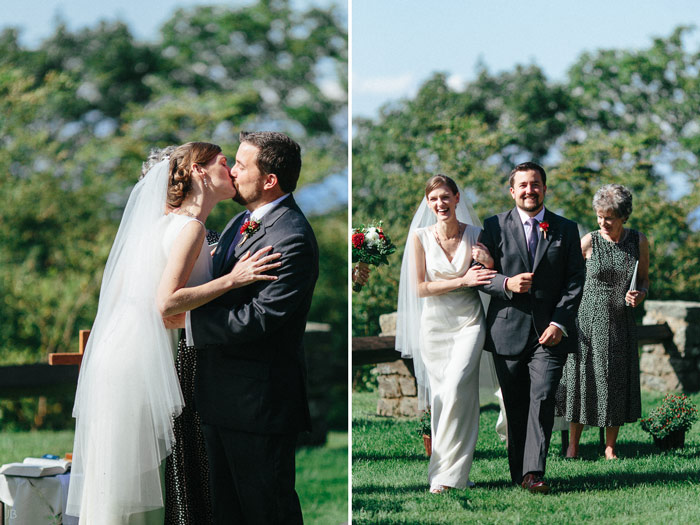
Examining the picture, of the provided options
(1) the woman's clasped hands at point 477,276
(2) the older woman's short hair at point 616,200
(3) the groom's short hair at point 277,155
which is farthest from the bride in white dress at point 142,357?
(2) the older woman's short hair at point 616,200

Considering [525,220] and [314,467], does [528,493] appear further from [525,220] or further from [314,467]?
[314,467]

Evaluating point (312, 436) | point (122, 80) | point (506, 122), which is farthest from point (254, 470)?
point (122, 80)

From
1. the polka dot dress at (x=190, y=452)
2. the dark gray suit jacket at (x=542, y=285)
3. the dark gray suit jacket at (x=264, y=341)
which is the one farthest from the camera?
the dark gray suit jacket at (x=542, y=285)

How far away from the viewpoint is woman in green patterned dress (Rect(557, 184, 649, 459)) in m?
5.97

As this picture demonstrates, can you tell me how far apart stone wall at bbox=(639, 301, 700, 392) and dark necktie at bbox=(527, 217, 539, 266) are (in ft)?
11.3

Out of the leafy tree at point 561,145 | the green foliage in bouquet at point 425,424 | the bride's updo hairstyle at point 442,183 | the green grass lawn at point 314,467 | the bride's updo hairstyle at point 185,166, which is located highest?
the leafy tree at point 561,145

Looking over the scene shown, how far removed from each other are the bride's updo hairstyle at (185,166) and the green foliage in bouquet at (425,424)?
8.16 feet

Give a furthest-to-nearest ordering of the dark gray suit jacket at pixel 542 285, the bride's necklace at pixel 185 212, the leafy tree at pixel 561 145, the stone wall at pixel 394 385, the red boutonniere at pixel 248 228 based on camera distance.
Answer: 1. the leafy tree at pixel 561 145
2. the stone wall at pixel 394 385
3. the dark gray suit jacket at pixel 542 285
4. the bride's necklace at pixel 185 212
5. the red boutonniere at pixel 248 228

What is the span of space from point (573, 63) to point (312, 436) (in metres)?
6.84

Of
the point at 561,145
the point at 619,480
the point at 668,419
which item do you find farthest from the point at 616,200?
the point at 561,145

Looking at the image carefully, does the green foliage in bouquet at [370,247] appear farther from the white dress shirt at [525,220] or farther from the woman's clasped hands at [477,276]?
the white dress shirt at [525,220]

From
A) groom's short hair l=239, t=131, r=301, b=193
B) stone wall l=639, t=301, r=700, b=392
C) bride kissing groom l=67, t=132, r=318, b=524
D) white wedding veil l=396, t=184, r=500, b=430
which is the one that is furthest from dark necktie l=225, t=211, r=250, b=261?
stone wall l=639, t=301, r=700, b=392

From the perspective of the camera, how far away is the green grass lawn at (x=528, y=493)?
16.5ft

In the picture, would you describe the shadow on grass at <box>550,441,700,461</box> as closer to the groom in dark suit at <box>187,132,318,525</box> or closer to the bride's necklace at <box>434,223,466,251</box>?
the bride's necklace at <box>434,223,466,251</box>
